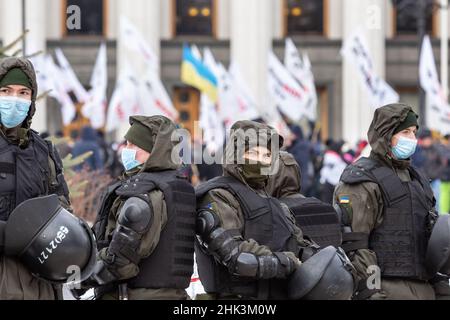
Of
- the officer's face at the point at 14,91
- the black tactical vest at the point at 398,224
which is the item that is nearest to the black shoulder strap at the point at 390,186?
the black tactical vest at the point at 398,224

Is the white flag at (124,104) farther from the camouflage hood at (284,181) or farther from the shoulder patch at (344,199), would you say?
the shoulder patch at (344,199)

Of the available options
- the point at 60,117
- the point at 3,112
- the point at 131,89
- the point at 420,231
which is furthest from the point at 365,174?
the point at 60,117

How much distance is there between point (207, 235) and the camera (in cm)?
669

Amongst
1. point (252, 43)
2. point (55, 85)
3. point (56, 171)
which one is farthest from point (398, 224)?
point (252, 43)

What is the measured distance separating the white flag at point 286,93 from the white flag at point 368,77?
4.24 ft

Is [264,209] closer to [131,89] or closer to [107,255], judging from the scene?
[107,255]

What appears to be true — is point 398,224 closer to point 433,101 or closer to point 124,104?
point 433,101

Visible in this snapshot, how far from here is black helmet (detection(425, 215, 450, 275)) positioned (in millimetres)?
7441

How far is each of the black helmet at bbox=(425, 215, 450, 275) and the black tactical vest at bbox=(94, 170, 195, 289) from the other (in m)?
1.59

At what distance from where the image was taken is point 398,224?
24.7ft

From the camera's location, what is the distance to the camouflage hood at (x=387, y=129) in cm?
772

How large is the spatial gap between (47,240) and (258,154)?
1.37 metres

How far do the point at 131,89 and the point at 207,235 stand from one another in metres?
18.4

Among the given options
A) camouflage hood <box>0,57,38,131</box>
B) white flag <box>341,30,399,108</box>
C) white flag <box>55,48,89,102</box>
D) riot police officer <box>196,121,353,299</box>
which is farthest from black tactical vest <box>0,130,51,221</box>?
white flag <box>55,48,89,102</box>
